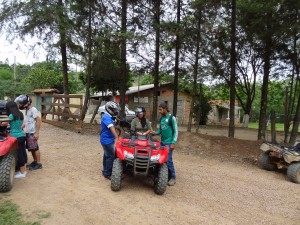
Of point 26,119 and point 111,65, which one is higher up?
point 111,65

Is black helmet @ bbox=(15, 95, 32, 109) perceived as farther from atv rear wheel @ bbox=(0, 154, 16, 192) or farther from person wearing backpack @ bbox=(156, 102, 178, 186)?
person wearing backpack @ bbox=(156, 102, 178, 186)

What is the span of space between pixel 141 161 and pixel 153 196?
0.66m

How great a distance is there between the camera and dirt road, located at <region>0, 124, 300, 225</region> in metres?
4.64

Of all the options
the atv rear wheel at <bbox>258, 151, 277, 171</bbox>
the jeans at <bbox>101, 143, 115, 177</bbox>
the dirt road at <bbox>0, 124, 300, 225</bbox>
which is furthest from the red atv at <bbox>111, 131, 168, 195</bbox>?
Result: the atv rear wheel at <bbox>258, 151, 277, 171</bbox>

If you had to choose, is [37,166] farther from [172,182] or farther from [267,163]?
[267,163]

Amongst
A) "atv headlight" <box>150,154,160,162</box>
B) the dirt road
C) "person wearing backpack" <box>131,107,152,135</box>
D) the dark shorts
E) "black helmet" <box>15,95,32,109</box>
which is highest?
"black helmet" <box>15,95,32,109</box>

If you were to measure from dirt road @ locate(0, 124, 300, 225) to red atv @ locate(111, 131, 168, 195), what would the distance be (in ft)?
0.83

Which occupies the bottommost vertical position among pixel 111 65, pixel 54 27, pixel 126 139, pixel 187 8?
pixel 126 139

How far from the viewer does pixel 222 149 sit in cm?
1117

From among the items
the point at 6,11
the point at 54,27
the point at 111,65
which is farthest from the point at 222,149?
the point at 6,11

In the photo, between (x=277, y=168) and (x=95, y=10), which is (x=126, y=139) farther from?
(x=95, y=10)

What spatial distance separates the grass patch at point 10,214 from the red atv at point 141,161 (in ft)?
5.57

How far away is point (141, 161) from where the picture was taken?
563 centimetres

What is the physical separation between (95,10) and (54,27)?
6.93 feet
